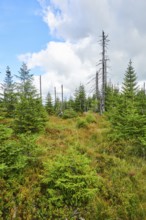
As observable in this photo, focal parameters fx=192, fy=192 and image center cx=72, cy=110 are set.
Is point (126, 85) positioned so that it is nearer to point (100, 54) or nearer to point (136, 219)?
point (100, 54)

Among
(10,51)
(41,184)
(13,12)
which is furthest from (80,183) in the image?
(10,51)

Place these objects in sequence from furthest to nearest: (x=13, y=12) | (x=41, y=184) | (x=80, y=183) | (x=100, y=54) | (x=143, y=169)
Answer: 1. (x=100, y=54)
2. (x=13, y=12)
3. (x=143, y=169)
4. (x=41, y=184)
5. (x=80, y=183)

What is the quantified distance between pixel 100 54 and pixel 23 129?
19151 mm

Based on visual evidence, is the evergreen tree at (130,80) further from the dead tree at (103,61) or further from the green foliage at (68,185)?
the green foliage at (68,185)

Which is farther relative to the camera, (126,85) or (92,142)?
(126,85)

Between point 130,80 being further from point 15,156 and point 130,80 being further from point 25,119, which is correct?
point 15,156

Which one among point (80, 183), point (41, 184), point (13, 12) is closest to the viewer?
point (80, 183)

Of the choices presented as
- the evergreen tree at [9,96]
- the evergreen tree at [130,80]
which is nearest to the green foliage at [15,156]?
the evergreen tree at [9,96]

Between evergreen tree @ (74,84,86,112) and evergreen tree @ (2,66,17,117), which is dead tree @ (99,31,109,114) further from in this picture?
evergreen tree @ (2,66,17,117)

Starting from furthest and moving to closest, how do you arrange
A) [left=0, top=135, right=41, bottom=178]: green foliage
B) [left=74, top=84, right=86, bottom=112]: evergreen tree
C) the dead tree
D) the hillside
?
[left=74, top=84, right=86, bottom=112]: evergreen tree, the dead tree, [left=0, top=135, right=41, bottom=178]: green foliage, the hillside

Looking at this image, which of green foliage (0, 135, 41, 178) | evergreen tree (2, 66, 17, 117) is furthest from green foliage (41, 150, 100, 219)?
evergreen tree (2, 66, 17, 117)

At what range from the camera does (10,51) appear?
20438 millimetres

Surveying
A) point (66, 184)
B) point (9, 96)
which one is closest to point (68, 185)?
point (66, 184)


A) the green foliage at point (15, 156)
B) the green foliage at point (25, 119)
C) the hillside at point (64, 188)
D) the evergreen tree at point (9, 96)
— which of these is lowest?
the hillside at point (64, 188)
